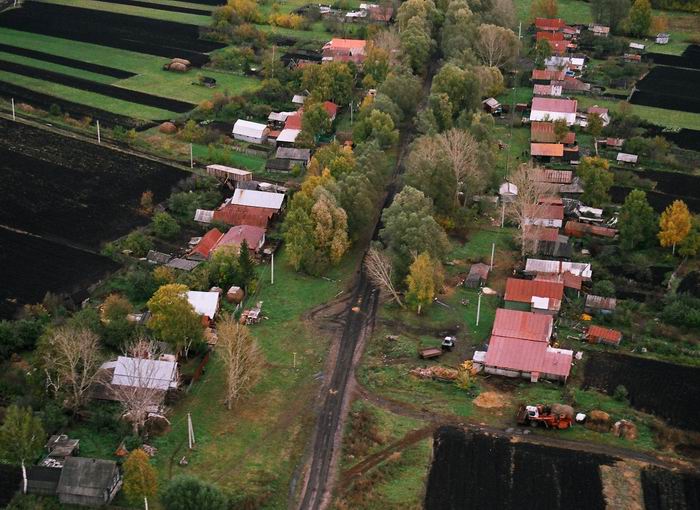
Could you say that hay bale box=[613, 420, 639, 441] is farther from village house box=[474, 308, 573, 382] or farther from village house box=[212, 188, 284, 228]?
village house box=[212, 188, 284, 228]

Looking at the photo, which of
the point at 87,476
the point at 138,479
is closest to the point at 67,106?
the point at 87,476

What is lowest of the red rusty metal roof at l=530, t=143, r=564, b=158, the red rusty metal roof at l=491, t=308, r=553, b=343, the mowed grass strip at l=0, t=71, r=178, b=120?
the red rusty metal roof at l=491, t=308, r=553, b=343

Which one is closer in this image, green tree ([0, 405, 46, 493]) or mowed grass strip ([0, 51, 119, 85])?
green tree ([0, 405, 46, 493])

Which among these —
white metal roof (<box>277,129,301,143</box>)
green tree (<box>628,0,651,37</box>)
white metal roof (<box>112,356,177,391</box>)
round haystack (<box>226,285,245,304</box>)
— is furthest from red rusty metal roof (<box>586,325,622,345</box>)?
green tree (<box>628,0,651,37</box>)

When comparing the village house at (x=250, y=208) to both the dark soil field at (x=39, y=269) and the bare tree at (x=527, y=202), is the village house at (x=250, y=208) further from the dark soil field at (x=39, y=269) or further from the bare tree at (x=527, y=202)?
the bare tree at (x=527, y=202)

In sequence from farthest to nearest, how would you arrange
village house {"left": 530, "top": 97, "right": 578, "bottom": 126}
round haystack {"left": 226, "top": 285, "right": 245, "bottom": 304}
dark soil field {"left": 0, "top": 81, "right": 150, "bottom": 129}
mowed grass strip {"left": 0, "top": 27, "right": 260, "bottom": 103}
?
mowed grass strip {"left": 0, "top": 27, "right": 260, "bottom": 103}
village house {"left": 530, "top": 97, "right": 578, "bottom": 126}
dark soil field {"left": 0, "top": 81, "right": 150, "bottom": 129}
round haystack {"left": 226, "top": 285, "right": 245, "bottom": 304}

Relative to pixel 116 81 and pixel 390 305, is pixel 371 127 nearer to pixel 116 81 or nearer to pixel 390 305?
pixel 390 305

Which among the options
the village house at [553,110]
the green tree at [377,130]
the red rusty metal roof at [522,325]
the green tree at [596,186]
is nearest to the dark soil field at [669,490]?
the red rusty metal roof at [522,325]
